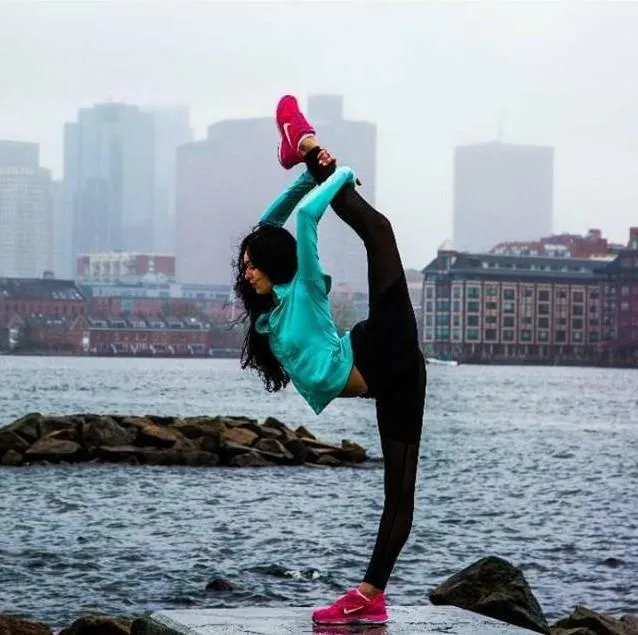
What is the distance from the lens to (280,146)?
259 inches

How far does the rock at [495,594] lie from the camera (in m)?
11.3

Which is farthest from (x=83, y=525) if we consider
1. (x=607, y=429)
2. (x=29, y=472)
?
(x=607, y=429)

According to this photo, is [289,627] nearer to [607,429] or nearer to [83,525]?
[83,525]

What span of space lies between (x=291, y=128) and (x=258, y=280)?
0.67 meters

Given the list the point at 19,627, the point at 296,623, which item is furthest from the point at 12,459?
the point at 296,623

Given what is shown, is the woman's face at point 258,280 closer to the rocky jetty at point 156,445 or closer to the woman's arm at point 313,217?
the woman's arm at point 313,217

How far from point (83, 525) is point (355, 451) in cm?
1583

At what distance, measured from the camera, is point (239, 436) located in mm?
36125

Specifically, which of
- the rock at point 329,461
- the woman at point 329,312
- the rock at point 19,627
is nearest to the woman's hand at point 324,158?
the woman at point 329,312

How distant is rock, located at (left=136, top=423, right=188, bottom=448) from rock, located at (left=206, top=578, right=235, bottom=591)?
62.7 ft

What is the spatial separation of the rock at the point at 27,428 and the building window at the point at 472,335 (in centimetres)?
16403

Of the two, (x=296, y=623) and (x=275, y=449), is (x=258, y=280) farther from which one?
(x=275, y=449)

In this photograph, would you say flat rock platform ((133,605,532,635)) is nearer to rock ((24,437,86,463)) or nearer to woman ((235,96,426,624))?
woman ((235,96,426,624))

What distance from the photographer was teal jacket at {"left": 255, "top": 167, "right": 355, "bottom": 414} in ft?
20.9
